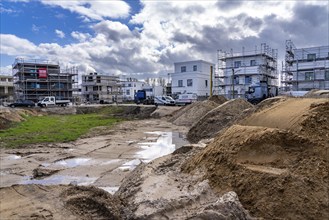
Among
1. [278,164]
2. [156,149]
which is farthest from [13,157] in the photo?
[278,164]

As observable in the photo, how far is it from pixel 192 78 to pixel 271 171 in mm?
60785

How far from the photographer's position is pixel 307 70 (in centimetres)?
5634

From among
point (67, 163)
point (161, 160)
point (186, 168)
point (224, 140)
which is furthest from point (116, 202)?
point (67, 163)

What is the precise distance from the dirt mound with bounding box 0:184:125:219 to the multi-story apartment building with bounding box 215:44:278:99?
177ft

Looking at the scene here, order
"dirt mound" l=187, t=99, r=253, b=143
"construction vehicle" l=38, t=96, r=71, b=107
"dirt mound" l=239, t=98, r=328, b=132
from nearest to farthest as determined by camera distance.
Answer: "dirt mound" l=239, t=98, r=328, b=132 < "dirt mound" l=187, t=99, r=253, b=143 < "construction vehicle" l=38, t=96, r=71, b=107

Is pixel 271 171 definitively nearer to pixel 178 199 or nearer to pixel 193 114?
pixel 178 199

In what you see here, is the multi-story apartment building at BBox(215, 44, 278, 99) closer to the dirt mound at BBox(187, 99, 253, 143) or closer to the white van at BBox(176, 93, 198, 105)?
the white van at BBox(176, 93, 198, 105)

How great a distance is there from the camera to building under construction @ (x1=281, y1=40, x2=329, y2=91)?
Result: 5431cm

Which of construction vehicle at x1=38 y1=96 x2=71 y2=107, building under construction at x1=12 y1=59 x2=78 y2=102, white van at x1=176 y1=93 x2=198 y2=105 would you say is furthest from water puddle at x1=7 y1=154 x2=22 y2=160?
building under construction at x1=12 y1=59 x2=78 y2=102

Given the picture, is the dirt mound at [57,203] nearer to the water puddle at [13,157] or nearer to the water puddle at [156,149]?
the water puddle at [156,149]

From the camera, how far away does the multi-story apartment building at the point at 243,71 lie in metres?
61.2

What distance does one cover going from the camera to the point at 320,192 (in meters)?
5.39

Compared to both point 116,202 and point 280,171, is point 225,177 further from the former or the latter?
point 116,202

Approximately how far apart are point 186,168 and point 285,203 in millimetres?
2811
